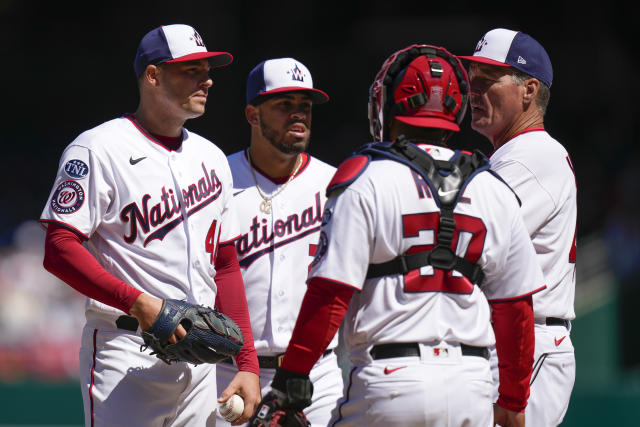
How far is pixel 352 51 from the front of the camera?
14.0 metres

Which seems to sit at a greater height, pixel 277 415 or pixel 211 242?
pixel 211 242

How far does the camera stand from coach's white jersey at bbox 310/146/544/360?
8.54ft

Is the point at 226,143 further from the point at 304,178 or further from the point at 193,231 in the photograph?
the point at 193,231

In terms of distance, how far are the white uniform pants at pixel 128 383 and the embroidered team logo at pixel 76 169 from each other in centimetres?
52

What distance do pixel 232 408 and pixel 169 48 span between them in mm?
1347

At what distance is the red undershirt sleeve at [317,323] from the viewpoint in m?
2.60

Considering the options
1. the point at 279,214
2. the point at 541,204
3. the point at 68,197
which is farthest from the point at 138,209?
the point at 541,204

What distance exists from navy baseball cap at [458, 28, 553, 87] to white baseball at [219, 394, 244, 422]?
166cm

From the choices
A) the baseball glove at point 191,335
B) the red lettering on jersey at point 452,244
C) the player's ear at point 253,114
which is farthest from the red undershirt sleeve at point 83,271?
the player's ear at point 253,114

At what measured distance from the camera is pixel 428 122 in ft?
9.07

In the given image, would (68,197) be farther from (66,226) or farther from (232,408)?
(232,408)

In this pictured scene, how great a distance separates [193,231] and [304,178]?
1.01 metres

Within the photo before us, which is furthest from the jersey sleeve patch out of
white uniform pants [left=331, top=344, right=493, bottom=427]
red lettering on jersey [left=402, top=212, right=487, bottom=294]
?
white uniform pants [left=331, top=344, right=493, bottom=427]

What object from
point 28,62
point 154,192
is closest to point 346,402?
point 154,192
